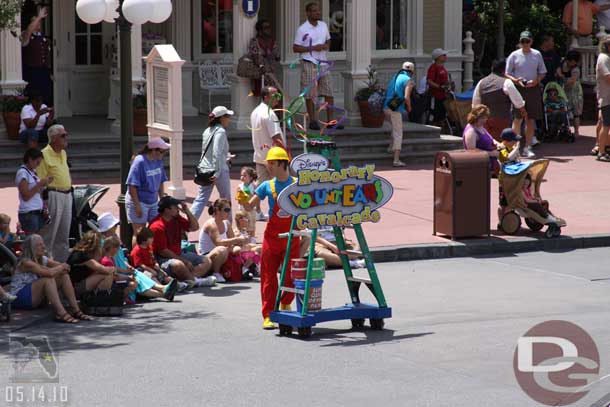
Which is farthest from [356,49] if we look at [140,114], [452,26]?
[140,114]

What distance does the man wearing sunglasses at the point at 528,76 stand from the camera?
22.0 meters

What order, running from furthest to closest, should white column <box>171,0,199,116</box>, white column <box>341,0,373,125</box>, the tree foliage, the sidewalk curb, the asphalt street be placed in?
the tree foliage < white column <box>171,0,199,116</box> < white column <box>341,0,373,125</box> < the sidewalk curb < the asphalt street

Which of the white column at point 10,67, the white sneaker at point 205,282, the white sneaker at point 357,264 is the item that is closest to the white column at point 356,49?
the white column at point 10,67

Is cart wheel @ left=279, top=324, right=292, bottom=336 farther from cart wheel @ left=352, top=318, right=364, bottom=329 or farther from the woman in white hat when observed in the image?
the woman in white hat

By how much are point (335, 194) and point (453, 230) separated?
14.7 feet

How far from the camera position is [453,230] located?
15.3 metres

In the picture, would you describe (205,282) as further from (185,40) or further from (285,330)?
(185,40)

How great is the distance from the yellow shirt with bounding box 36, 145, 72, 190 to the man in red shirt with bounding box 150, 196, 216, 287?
3.46 feet

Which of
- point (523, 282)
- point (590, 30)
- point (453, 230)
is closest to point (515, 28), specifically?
point (590, 30)

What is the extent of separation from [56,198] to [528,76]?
10786 mm

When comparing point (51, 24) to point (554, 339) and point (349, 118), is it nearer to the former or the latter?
point (349, 118)

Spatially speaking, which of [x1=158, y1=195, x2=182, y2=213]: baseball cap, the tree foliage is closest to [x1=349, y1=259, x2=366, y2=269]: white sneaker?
[x1=158, y1=195, x2=182, y2=213]: baseball cap

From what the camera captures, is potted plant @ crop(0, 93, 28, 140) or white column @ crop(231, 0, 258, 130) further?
white column @ crop(231, 0, 258, 130)

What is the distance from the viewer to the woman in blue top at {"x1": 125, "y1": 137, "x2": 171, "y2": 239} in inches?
539
